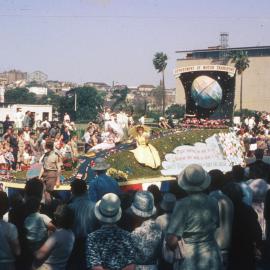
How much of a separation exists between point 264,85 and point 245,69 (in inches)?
185

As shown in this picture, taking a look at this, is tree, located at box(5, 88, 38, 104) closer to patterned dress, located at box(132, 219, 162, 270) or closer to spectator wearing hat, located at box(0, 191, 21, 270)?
spectator wearing hat, located at box(0, 191, 21, 270)

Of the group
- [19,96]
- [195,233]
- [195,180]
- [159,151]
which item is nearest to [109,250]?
[195,233]

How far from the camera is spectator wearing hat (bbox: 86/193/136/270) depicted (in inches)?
195

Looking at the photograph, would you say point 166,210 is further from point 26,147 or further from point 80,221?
point 26,147

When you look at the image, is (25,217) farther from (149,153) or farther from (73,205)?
(149,153)

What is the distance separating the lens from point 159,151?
16109mm

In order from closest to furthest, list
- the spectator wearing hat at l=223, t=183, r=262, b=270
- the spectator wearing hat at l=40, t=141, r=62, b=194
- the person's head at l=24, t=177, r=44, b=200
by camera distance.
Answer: the spectator wearing hat at l=223, t=183, r=262, b=270 < the person's head at l=24, t=177, r=44, b=200 < the spectator wearing hat at l=40, t=141, r=62, b=194

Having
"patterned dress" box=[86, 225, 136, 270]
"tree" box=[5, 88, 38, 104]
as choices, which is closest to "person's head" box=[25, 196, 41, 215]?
"patterned dress" box=[86, 225, 136, 270]

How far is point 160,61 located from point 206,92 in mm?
75531

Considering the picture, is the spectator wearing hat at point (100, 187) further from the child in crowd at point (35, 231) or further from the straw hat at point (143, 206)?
the straw hat at point (143, 206)

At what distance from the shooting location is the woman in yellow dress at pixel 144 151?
605 inches

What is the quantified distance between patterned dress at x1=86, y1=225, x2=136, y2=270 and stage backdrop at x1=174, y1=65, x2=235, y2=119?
14990mm

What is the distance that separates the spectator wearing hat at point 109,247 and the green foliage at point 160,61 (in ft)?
296

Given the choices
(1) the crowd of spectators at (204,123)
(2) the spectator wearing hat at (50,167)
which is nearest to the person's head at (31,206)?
(2) the spectator wearing hat at (50,167)
